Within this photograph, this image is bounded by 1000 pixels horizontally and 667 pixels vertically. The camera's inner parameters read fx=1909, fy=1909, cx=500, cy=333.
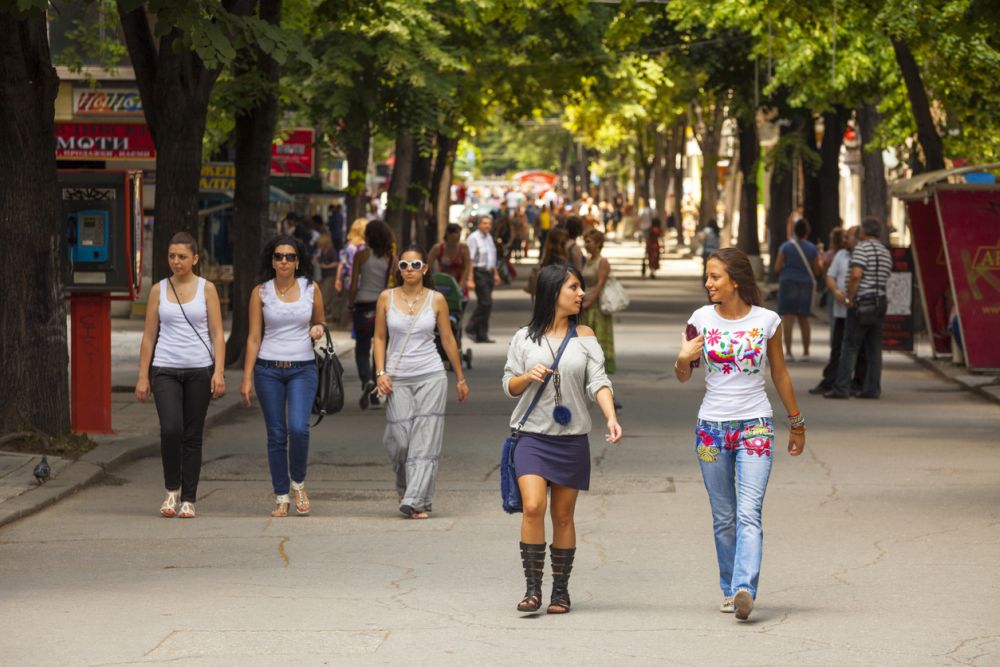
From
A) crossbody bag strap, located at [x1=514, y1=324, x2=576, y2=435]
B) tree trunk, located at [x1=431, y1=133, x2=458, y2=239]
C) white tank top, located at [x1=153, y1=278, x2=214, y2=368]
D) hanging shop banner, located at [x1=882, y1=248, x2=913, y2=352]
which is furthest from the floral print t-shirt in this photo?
tree trunk, located at [x1=431, y1=133, x2=458, y2=239]

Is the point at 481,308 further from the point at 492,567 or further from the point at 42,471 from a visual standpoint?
the point at 492,567

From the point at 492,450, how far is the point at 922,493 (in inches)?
145

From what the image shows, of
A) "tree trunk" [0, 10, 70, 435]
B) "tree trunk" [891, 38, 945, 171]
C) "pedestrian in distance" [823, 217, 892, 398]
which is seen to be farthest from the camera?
"tree trunk" [891, 38, 945, 171]

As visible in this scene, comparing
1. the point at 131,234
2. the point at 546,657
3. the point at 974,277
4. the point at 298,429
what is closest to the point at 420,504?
the point at 298,429

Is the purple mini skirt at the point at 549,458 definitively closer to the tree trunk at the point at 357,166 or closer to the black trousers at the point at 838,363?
the black trousers at the point at 838,363

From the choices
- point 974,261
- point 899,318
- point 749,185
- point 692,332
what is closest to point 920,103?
point 899,318

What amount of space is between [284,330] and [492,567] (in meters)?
2.52

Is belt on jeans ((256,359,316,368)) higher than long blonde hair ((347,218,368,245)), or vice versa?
long blonde hair ((347,218,368,245))

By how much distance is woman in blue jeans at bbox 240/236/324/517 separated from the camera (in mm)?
11000

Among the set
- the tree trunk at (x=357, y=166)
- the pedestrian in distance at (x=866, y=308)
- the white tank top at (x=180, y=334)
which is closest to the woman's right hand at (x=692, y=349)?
the white tank top at (x=180, y=334)

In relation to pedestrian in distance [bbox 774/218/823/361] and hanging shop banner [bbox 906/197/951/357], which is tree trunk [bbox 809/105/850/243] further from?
pedestrian in distance [bbox 774/218/823/361]

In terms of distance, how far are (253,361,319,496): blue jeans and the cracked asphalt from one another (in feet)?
1.06

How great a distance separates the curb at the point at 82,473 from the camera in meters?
10.9

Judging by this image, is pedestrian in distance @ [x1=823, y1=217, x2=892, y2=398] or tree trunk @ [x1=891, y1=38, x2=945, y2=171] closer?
pedestrian in distance @ [x1=823, y1=217, x2=892, y2=398]
